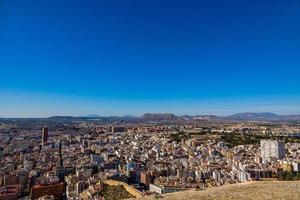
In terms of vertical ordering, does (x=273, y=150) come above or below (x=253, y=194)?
below

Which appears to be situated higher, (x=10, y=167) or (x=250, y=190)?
(x=250, y=190)

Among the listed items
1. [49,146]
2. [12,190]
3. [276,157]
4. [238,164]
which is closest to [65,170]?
[12,190]

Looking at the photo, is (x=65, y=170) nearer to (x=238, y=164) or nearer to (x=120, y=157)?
(x=120, y=157)

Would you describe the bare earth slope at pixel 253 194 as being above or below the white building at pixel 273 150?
above

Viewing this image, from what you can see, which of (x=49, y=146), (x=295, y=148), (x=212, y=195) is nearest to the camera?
(x=212, y=195)

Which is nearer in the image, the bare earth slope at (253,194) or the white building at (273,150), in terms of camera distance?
the bare earth slope at (253,194)

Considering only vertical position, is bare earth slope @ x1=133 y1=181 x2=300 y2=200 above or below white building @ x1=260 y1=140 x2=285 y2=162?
above

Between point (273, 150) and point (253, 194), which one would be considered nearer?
point (253, 194)

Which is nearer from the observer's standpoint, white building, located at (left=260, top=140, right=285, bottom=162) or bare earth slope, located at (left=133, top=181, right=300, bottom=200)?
bare earth slope, located at (left=133, top=181, right=300, bottom=200)

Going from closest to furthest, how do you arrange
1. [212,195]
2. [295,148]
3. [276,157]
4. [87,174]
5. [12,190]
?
[212,195]
[12,190]
[87,174]
[276,157]
[295,148]

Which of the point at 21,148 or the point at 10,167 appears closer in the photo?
the point at 10,167
